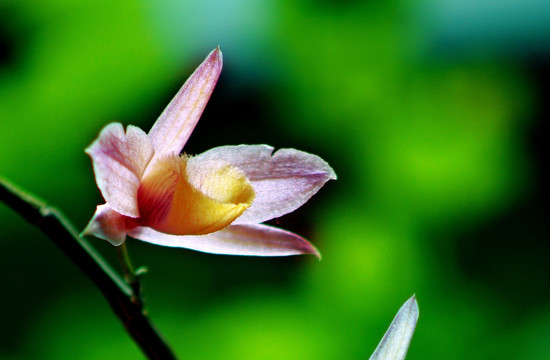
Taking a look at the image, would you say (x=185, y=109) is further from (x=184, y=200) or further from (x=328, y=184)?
(x=328, y=184)

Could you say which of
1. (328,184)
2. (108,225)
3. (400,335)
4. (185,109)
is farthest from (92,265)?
(328,184)

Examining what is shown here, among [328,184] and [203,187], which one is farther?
[328,184]

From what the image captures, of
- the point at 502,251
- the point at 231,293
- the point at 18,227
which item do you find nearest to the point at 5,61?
the point at 18,227

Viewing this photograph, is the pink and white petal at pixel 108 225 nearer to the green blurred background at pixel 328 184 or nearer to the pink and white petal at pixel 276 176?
the pink and white petal at pixel 276 176

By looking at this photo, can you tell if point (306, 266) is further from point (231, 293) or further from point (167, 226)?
point (167, 226)

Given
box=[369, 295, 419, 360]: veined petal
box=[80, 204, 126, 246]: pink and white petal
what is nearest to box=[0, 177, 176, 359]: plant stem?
box=[80, 204, 126, 246]: pink and white petal

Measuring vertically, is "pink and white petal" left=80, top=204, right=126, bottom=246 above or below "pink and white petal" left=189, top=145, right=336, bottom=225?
above

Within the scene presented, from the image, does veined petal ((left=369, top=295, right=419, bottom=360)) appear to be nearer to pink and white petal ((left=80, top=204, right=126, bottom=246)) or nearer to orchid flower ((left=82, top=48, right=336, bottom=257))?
orchid flower ((left=82, top=48, right=336, bottom=257))
